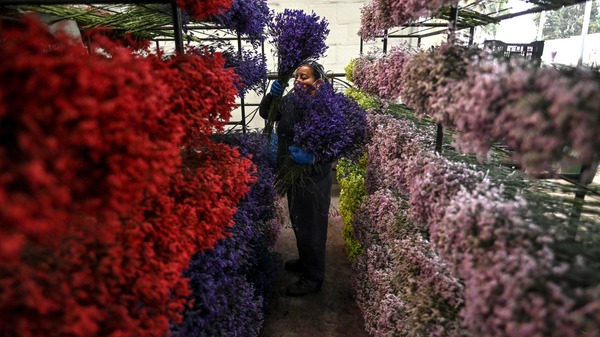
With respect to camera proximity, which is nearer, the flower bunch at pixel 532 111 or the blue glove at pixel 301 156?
the flower bunch at pixel 532 111

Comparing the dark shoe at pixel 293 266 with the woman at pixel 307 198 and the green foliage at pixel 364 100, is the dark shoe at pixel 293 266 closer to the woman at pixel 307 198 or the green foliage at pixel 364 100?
the woman at pixel 307 198

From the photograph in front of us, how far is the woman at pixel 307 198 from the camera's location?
8.65ft

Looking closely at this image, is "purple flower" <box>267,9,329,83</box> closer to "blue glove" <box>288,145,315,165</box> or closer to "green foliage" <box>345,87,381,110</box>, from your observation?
"blue glove" <box>288,145,315,165</box>

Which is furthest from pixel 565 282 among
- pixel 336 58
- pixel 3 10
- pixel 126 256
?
pixel 336 58

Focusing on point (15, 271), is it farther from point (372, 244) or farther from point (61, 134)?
point (372, 244)

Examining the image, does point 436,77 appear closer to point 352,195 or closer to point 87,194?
point 87,194

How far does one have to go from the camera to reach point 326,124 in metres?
2.29

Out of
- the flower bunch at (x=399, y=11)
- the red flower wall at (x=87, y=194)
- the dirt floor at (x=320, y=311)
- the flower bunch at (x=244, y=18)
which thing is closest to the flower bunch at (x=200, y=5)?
the red flower wall at (x=87, y=194)

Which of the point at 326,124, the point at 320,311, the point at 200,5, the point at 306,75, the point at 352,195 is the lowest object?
the point at 320,311

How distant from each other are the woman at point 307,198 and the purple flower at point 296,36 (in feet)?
0.51

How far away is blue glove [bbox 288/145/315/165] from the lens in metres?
2.49

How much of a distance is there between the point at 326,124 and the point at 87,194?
1797mm

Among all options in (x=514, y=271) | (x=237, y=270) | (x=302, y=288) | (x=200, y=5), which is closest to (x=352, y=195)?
(x=302, y=288)

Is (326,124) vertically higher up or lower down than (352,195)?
higher up
